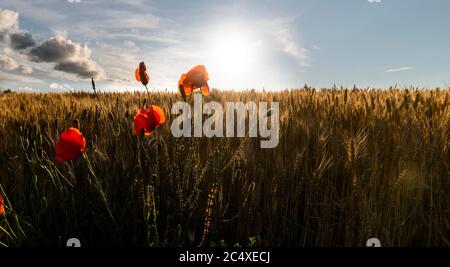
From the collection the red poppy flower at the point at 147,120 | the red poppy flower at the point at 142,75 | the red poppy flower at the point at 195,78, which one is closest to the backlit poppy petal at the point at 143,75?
the red poppy flower at the point at 142,75

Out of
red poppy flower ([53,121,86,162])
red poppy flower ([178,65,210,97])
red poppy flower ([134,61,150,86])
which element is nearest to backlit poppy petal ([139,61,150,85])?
red poppy flower ([134,61,150,86])

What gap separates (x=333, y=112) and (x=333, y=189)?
847mm

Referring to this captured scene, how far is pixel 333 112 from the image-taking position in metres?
2.34

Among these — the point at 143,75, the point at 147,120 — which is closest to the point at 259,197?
the point at 147,120

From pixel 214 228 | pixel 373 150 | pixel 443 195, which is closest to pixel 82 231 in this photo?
pixel 214 228

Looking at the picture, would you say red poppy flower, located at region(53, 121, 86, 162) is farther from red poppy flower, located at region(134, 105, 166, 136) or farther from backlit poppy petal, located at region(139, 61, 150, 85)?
backlit poppy petal, located at region(139, 61, 150, 85)
